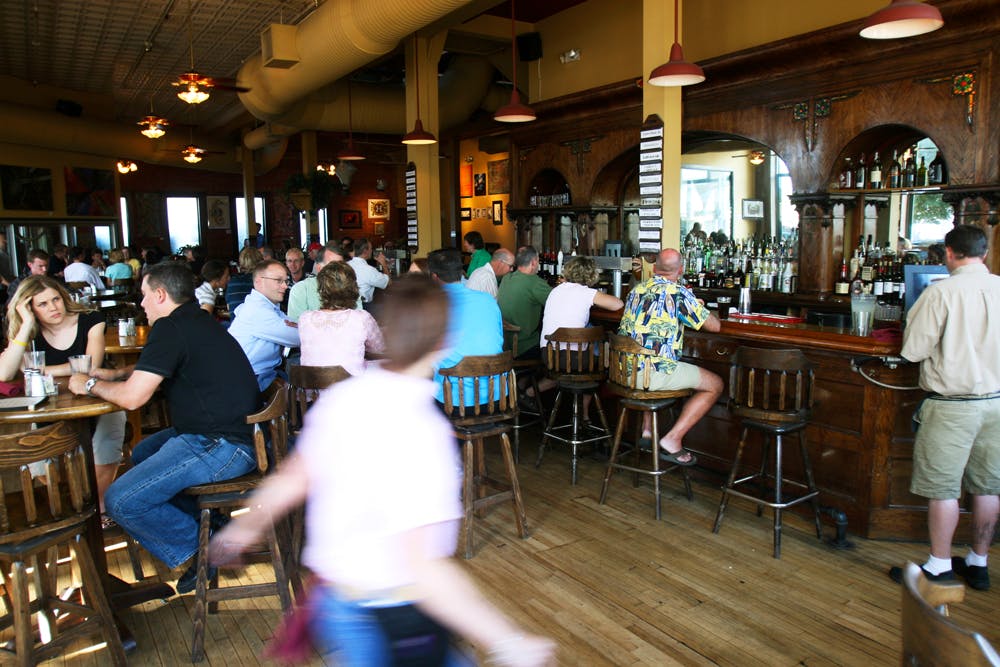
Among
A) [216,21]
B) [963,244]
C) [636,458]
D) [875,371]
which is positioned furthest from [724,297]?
[216,21]

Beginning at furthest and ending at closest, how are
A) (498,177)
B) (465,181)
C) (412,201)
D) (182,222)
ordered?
(182,222) < (465,181) < (498,177) < (412,201)

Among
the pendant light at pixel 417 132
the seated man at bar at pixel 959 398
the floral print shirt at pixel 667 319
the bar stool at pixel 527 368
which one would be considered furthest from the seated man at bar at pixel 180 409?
the pendant light at pixel 417 132

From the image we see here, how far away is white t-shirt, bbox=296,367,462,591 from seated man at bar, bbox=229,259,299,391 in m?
2.81

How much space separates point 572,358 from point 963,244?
2.29m

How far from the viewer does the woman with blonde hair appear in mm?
3379

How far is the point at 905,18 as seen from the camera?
3.54 meters

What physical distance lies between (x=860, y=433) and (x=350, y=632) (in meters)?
3.13

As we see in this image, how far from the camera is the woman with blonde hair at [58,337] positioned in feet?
11.1

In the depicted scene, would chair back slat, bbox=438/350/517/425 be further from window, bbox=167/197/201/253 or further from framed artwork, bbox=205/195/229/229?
framed artwork, bbox=205/195/229/229

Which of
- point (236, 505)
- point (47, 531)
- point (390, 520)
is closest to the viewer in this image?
point (390, 520)

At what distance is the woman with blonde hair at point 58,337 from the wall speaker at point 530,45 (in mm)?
6894

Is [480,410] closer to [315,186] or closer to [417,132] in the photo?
[417,132]

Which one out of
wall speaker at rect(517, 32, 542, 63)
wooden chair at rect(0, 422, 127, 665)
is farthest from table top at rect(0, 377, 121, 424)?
wall speaker at rect(517, 32, 542, 63)

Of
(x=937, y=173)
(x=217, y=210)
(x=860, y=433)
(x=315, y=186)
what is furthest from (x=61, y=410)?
(x=217, y=210)
